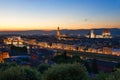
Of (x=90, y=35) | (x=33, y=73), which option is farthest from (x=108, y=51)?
(x=90, y=35)

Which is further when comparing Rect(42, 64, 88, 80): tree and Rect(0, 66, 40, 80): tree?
Rect(0, 66, 40, 80): tree

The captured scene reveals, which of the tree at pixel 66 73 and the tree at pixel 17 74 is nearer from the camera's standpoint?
the tree at pixel 66 73

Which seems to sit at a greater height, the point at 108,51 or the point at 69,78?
the point at 69,78

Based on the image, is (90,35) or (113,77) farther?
(90,35)

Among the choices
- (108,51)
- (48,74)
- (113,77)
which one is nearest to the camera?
(113,77)

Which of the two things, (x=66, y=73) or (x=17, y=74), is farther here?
(x=17, y=74)

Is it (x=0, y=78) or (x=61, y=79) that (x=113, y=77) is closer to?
(x=61, y=79)

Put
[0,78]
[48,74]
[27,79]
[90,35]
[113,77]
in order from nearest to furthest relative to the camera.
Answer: [113,77], [48,74], [0,78], [27,79], [90,35]

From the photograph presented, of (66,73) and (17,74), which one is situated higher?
(66,73)
